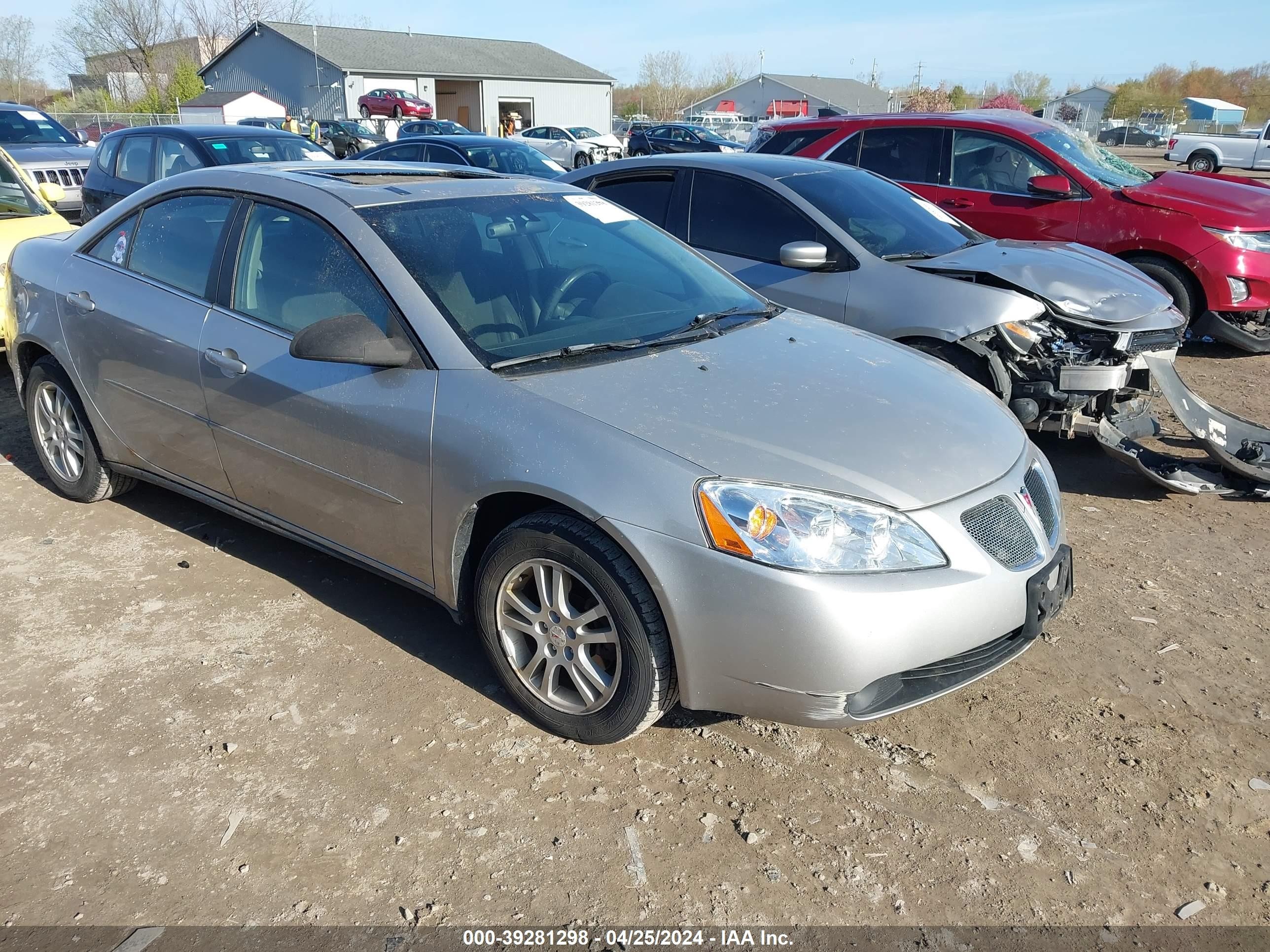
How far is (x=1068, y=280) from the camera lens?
5.53 meters

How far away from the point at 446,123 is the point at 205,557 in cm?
2455

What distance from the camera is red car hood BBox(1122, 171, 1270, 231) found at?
24.6 ft

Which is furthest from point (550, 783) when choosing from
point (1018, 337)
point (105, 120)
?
point (105, 120)

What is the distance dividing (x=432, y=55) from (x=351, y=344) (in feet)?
181

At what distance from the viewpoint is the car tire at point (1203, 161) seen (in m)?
31.1

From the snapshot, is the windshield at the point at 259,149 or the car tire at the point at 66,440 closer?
the car tire at the point at 66,440

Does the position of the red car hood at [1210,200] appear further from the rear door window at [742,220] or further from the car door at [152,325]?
the car door at [152,325]

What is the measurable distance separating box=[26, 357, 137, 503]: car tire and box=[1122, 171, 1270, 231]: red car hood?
7.35m

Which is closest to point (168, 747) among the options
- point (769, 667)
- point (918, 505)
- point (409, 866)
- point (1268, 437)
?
point (409, 866)

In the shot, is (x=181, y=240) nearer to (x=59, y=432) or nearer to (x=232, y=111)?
(x=59, y=432)

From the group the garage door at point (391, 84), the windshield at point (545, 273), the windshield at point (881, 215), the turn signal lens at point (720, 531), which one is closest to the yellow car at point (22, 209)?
the windshield at point (545, 273)

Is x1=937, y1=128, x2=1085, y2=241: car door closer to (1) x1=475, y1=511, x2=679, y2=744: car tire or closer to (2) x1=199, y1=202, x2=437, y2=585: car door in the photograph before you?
(2) x1=199, y1=202, x2=437, y2=585: car door

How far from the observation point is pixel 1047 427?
16.8ft

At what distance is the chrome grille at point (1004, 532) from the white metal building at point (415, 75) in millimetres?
50519
